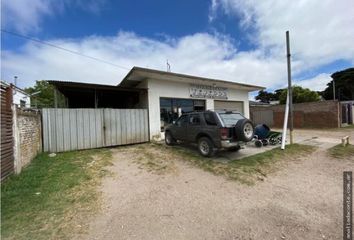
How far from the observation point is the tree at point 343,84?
4234 cm

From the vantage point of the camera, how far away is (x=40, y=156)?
8.45 m

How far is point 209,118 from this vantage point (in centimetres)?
815

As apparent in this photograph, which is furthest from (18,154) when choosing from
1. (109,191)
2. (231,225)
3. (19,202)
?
(231,225)

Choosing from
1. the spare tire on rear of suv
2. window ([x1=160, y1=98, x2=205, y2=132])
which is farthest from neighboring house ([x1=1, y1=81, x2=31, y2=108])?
the spare tire on rear of suv

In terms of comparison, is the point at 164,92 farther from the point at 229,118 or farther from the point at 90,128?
the point at 229,118

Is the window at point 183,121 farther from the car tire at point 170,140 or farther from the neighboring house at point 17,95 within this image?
the neighboring house at point 17,95

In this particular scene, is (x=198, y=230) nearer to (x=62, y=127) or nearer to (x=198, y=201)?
(x=198, y=201)

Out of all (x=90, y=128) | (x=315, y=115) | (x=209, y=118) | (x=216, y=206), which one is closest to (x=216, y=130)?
(x=209, y=118)

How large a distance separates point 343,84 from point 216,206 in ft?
171

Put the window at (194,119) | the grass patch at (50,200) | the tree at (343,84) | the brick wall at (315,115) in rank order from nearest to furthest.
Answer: the grass patch at (50,200) → the window at (194,119) → the brick wall at (315,115) → the tree at (343,84)

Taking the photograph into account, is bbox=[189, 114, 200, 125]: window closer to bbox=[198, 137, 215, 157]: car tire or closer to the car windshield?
bbox=[198, 137, 215, 157]: car tire

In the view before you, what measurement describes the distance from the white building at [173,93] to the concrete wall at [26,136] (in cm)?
509

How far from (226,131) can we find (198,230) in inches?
178

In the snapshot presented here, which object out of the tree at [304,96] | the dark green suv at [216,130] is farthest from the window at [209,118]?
the tree at [304,96]
